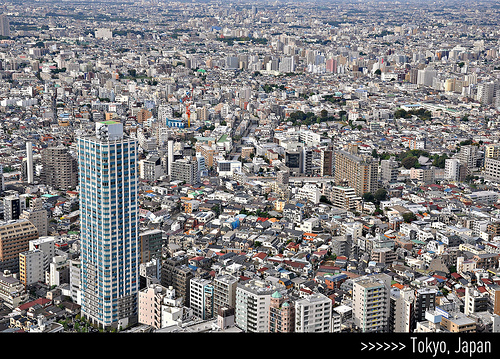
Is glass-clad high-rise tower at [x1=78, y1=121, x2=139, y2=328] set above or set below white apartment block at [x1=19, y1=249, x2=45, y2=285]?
above

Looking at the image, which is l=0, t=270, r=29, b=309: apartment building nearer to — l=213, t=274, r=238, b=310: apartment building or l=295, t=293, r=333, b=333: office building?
l=213, t=274, r=238, b=310: apartment building

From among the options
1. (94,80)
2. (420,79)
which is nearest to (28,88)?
(94,80)

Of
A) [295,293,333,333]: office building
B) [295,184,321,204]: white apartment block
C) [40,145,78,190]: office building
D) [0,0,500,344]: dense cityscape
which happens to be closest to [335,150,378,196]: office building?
[0,0,500,344]: dense cityscape

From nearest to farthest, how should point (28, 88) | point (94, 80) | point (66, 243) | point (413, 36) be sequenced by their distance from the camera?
point (66, 243) < point (28, 88) < point (94, 80) < point (413, 36)

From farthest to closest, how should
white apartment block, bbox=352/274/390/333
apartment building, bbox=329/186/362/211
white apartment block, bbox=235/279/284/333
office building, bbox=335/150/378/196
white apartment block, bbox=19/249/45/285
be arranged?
office building, bbox=335/150/378/196
apartment building, bbox=329/186/362/211
white apartment block, bbox=19/249/45/285
white apartment block, bbox=352/274/390/333
white apartment block, bbox=235/279/284/333

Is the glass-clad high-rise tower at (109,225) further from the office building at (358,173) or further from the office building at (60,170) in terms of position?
the office building at (358,173)

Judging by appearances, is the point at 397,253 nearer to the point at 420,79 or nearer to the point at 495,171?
the point at 495,171

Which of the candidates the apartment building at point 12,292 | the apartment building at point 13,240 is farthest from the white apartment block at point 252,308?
the apartment building at point 13,240

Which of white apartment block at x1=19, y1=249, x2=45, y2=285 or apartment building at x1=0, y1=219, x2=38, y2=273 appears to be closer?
white apartment block at x1=19, y1=249, x2=45, y2=285
